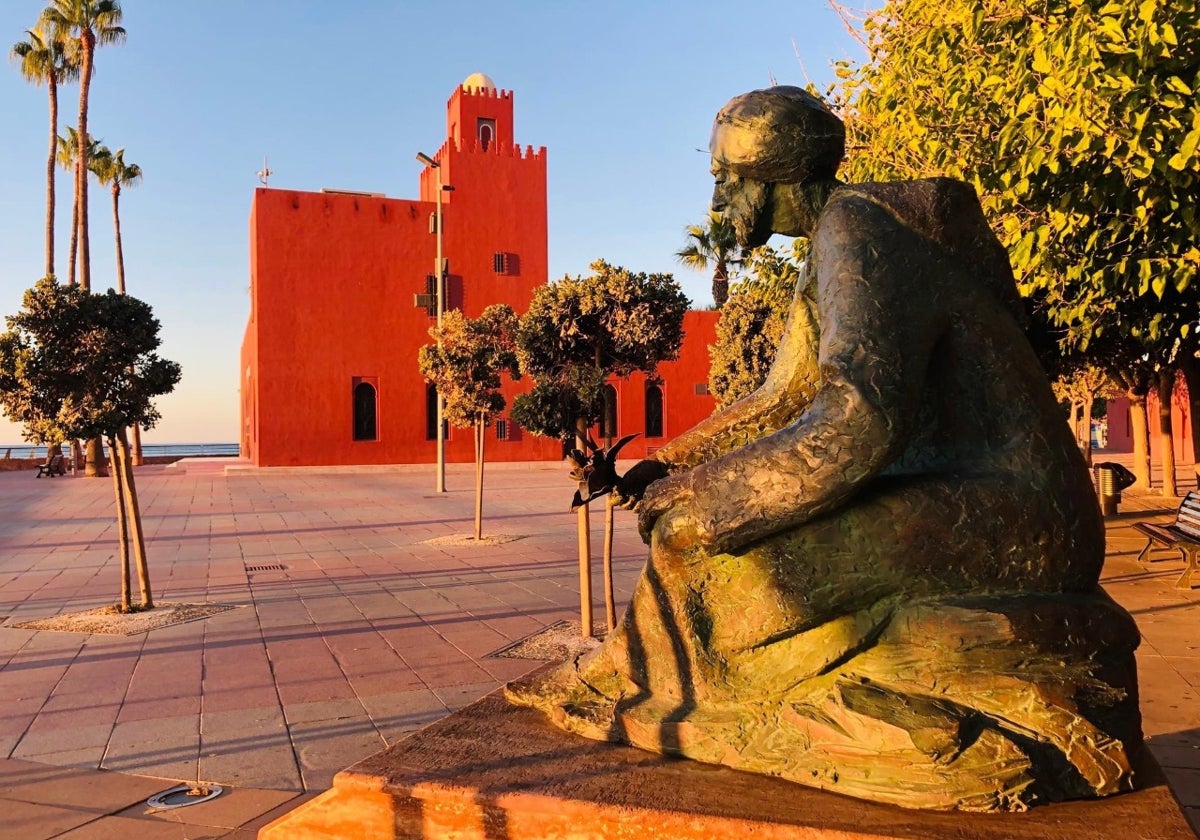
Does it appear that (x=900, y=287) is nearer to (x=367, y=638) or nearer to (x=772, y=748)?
(x=772, y=748)

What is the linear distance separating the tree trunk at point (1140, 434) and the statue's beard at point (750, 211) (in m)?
18.3

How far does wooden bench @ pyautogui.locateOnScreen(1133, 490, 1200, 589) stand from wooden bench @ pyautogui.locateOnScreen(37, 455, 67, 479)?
30.0 m

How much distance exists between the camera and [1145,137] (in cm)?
451

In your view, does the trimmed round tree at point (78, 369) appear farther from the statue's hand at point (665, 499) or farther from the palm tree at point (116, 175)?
the palm tree at point (116, 175)

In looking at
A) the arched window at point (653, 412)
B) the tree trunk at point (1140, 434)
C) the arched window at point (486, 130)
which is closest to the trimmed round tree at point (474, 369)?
the tree trunk at point (1140, 434)

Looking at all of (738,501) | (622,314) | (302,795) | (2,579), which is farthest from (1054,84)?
(2,579)

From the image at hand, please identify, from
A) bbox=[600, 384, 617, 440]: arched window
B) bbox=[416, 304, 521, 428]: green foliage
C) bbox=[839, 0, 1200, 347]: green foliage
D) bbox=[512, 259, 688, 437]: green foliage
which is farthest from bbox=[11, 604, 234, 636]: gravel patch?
bbox=[839, 0, 1200, 347]: green foliage

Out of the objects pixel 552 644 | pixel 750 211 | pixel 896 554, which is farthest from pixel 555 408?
pixel 896 554

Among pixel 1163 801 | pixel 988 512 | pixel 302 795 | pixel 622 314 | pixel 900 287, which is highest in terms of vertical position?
pixel 622 314

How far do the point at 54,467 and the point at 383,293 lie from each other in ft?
39.5

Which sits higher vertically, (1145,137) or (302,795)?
(1145,137)

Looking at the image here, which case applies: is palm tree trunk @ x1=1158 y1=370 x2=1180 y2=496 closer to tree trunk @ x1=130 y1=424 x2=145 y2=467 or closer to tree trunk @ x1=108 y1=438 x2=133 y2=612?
tree trunk @ x1=108 y1=438 x2=133 y2=612

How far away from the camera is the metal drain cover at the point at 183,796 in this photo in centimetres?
373

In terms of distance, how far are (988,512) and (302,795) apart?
10.8 feet
